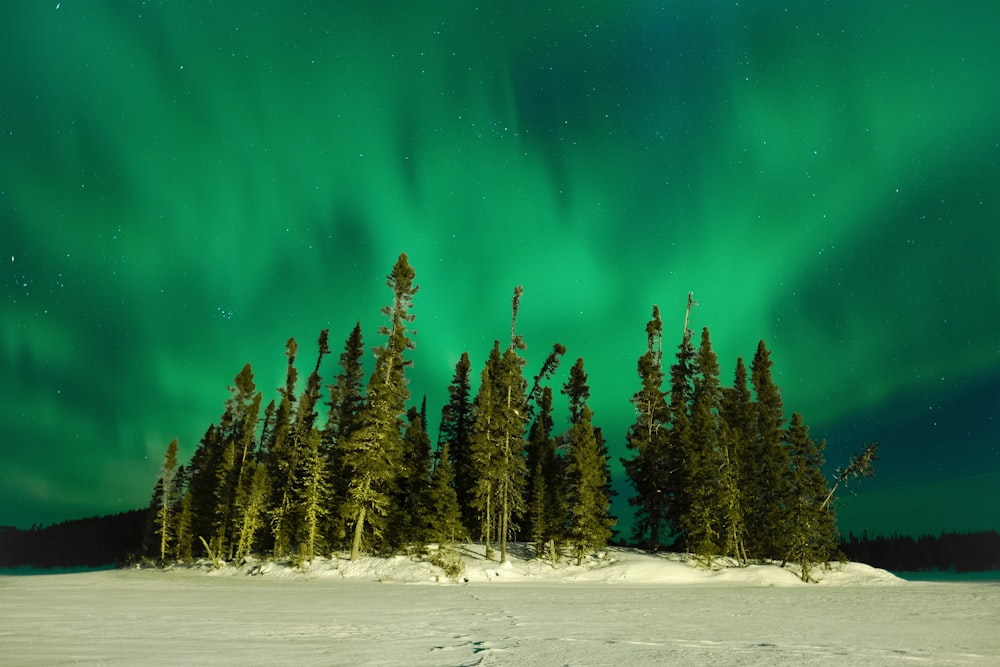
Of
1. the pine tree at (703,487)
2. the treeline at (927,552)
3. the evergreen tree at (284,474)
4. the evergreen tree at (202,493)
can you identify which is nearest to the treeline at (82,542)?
the evergreen tree at (202,493)

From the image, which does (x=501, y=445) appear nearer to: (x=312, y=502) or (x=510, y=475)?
(x=510, y=475)

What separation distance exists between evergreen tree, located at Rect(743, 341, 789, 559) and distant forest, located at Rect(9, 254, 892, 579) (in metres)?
0.12

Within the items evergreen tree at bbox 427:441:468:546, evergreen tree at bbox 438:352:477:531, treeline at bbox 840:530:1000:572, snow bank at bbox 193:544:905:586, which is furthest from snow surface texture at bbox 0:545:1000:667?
treeline at bbox 840:530:1000:572

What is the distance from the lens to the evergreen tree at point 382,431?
41.2 metres

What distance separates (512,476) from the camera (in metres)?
47.6

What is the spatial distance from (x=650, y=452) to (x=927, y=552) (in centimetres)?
10551

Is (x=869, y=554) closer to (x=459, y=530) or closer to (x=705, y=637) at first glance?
(x=459, y=530)

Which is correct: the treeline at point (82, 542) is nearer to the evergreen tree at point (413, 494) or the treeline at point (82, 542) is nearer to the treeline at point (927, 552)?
the evergreen tree at point (413, 494)

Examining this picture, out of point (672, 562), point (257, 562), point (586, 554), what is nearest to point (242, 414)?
point (257, 562)

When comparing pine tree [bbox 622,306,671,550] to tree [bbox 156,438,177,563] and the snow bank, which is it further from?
tree [bbox 156,438,177,563]

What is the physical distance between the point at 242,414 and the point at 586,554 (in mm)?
43345

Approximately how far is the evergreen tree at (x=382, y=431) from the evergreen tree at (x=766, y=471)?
27.2 meters

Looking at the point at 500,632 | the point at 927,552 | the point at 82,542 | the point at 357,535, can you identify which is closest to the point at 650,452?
the point at 357,535

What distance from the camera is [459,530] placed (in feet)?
139
